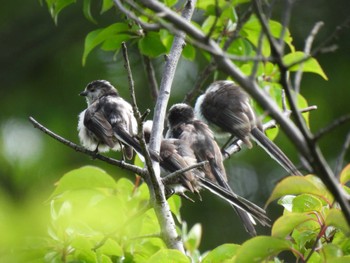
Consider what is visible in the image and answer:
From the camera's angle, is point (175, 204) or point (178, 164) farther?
point (178, 164)

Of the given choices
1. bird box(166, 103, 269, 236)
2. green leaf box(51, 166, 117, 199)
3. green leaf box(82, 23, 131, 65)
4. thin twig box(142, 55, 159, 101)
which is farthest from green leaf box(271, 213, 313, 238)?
thin twig box(142, 55, 159, 101)

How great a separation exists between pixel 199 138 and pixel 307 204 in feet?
10.1

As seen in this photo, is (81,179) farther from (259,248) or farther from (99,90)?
(99,90)

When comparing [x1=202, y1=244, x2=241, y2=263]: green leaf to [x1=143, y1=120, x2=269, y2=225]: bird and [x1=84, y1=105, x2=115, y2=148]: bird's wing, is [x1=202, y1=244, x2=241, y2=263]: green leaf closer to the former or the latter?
[x1=143, y1=120, x2=269, y2=225]: bird

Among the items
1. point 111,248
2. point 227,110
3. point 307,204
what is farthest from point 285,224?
point 227,110

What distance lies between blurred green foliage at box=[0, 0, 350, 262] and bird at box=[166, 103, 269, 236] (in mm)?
2037

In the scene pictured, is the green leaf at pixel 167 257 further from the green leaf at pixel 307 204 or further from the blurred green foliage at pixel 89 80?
the blurred green foliage at pixel 89 80

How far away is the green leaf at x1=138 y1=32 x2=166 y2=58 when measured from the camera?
5.25 metres

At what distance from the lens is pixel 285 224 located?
3.07 meters

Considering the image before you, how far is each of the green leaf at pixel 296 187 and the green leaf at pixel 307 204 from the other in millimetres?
262

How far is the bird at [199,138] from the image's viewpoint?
20.3 feet

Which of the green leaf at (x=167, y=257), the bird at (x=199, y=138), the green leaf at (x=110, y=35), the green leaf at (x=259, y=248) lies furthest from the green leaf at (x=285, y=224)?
the bird at (x=199, y=138)

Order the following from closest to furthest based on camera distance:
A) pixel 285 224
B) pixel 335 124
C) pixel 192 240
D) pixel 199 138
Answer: pixel 335 124, pixel 285 224, pixel 192 240, pixel 199 138

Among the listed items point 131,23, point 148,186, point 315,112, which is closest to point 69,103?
point 315,112
